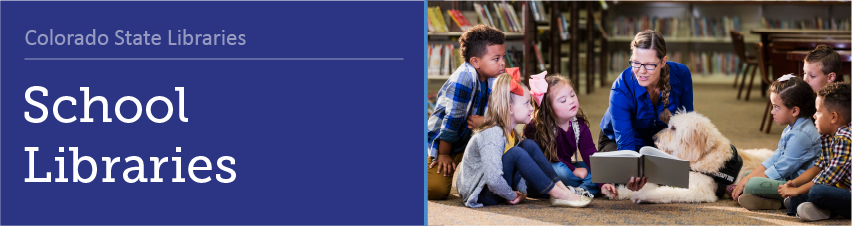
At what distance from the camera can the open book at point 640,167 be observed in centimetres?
218

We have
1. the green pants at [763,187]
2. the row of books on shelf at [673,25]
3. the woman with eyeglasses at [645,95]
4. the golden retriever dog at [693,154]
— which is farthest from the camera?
the row of books on shelf at [673,25]

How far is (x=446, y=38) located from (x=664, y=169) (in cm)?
251

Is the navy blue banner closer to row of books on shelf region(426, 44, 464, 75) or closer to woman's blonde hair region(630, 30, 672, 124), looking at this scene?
woman's blonde hair region(630, 30, 672, 124)

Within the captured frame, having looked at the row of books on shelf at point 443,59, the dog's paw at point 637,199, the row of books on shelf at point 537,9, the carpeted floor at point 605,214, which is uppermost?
the row of books on shelf at point 537,9

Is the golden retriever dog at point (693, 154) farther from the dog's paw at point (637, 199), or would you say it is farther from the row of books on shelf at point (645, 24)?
the row of books on shelf at point (645, 24)

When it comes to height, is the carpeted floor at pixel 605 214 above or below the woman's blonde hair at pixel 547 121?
below

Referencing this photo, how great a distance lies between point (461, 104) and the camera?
2.55 m

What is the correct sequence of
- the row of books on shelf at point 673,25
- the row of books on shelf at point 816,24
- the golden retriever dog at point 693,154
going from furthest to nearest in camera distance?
the row of books on shelf at point 673,25 → the row of books on shelf at point 816,24 → the golden retriever dog at point 693,154

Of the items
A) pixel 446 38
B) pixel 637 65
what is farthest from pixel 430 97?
pixel 637 65

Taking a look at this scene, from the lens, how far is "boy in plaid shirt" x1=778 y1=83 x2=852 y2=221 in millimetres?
2121

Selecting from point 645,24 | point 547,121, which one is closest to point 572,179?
point 547,121

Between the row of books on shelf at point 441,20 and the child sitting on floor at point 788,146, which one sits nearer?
the child sitting on floor at point 788,146

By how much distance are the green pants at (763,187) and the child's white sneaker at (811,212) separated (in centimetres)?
15

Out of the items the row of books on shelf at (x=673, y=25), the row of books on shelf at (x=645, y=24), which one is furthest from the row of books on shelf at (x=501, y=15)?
the row of books on shelf at (x=645, y=24)
